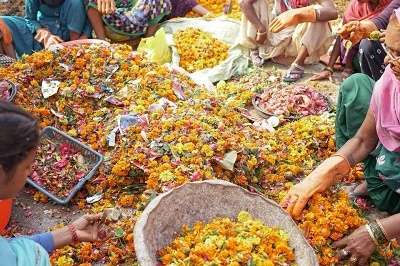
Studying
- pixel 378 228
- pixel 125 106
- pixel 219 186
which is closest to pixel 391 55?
pixel 378 228

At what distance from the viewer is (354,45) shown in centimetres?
490

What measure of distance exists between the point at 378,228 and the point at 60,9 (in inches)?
164

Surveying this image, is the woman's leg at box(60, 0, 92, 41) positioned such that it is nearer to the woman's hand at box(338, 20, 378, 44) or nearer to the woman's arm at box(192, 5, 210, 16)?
the woman's arm at box(192, 5, 210, 16)

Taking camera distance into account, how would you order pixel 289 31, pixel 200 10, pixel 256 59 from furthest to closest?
pixel 200 10 → pixel 256 59 → pixel 289 31

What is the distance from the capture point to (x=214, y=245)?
2.16 m

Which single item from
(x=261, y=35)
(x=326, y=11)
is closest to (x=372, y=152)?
(x=326, y=11)

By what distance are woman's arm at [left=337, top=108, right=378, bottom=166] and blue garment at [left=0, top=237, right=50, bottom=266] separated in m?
1.75

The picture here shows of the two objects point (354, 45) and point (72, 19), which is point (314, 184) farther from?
point (72, 19)

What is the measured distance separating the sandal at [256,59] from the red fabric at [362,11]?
0.98 meters

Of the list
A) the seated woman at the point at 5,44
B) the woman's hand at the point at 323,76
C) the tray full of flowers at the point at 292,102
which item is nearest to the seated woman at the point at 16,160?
the tray full of flowers at the point at 292,102

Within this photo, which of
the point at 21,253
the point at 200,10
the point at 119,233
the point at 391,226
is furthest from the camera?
the point at 200,10

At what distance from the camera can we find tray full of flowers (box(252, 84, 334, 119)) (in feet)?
13.9

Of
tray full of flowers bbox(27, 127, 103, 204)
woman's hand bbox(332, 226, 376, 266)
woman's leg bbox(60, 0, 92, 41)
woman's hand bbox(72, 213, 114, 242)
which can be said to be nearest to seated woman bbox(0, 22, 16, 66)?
woman's leg bbox(60, 0, 92, 41)

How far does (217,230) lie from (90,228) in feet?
1.92
